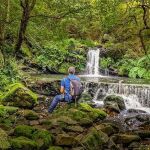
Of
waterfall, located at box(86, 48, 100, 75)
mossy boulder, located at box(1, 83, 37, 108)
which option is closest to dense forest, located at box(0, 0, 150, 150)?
mossy boulder, located at box(1, 83, 37, 108)

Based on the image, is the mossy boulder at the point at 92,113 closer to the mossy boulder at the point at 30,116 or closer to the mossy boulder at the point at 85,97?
the mossy boulder at the point at 30,116

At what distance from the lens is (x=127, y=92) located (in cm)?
1777

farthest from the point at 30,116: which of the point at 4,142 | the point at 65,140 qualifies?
the point at 4,142

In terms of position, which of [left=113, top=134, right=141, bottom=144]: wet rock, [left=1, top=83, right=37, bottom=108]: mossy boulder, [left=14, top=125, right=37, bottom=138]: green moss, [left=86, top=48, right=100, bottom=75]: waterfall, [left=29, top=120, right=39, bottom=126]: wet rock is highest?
[left=86, top=48, right=100, bottom=75]: waterfall

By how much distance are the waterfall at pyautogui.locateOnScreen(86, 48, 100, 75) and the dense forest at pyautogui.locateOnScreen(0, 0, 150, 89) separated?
1.32ft

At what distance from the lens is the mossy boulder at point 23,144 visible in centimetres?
709

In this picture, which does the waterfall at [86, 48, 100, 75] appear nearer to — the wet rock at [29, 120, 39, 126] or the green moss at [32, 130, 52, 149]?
the wet rock at [29, 120, 39, 126]

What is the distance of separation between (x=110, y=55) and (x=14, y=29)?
12.4 m

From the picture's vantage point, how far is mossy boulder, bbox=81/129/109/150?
8.11 m

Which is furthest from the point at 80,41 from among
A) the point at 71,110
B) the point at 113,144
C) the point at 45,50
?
the point at 113,144

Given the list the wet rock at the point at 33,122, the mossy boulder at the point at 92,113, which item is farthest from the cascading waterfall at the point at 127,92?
the wet rock at the point at 33,122

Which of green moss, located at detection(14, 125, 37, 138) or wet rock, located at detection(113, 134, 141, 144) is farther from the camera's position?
wet rock, located at detection(113, 134, 141, 144)

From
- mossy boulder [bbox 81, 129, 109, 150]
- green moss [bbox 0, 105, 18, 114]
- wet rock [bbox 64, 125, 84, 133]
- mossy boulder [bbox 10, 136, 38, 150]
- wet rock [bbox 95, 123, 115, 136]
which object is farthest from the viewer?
green moss [bbox 0, 105, 18, 114]

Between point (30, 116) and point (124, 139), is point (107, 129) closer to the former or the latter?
point (124, 139)
